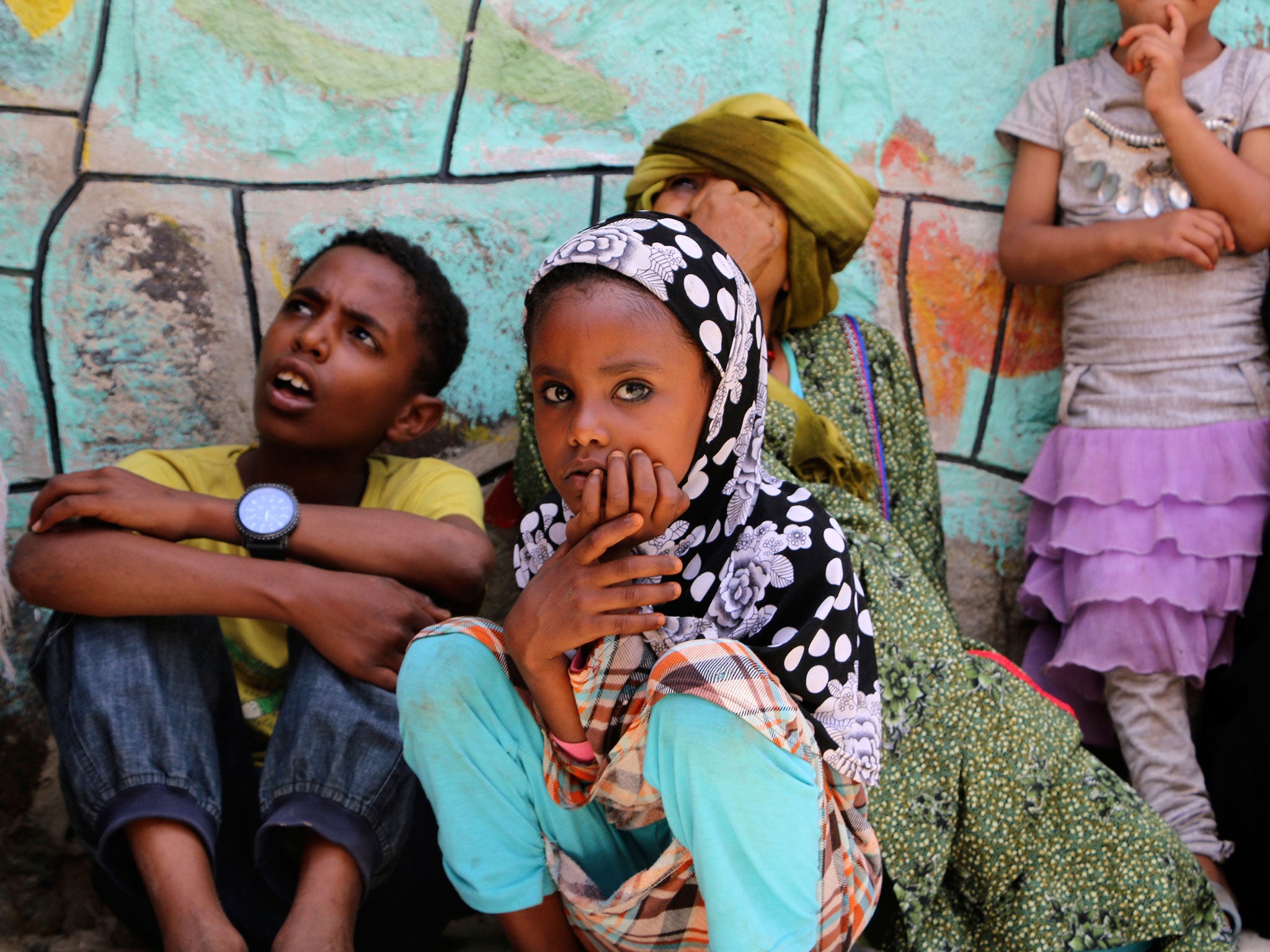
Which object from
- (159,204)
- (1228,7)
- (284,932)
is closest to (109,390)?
(159,204)

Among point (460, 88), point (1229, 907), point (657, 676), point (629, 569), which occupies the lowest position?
point (1229, 907)

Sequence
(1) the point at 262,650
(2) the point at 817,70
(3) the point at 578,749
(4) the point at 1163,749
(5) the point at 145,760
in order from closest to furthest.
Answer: (3) the point at 578,749, (5) the point at 145,760, (1) the point at 262,650, (4) the point at 1163,749, (2) the point at 817,70

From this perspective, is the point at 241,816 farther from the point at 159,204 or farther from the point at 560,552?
the point at 159,204

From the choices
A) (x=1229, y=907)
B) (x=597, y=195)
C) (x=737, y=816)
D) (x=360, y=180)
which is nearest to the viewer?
(x=737, y=816)

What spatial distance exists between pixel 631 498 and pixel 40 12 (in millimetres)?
1712

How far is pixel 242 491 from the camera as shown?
2078 millimetres

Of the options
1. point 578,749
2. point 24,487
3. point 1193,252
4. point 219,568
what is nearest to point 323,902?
point 578,749

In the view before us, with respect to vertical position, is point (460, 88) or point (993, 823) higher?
point (460, 88)

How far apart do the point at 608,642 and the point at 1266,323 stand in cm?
183

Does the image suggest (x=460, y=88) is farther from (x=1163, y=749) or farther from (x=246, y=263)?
(x=1163, y=749)

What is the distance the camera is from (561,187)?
2611 millimetres

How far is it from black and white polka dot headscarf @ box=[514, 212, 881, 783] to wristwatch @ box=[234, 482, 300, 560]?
0.48 metres

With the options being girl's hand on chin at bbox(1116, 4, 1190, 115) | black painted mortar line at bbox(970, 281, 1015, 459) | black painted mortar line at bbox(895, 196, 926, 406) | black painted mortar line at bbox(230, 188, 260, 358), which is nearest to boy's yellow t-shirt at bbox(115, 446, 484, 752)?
black painted mortar line at bbox(230, 188, 260, 358)

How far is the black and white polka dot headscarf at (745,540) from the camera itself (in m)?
1.43
